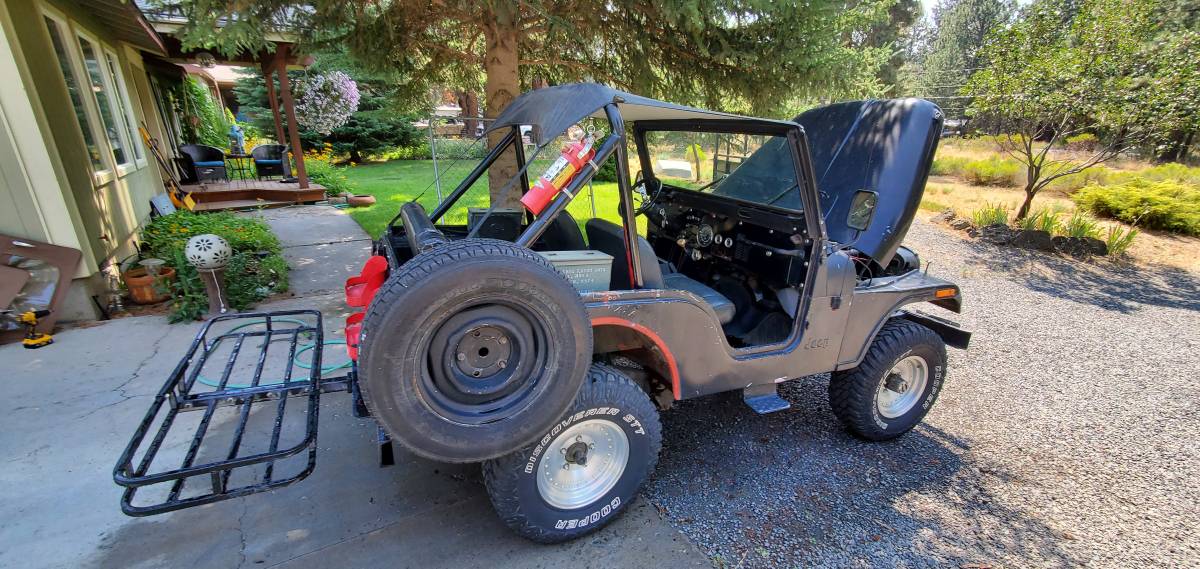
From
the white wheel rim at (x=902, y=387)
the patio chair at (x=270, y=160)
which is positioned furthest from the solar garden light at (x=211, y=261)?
the patio chair at (x=270, y=160)

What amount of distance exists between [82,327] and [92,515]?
304 cm

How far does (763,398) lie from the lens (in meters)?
2.77

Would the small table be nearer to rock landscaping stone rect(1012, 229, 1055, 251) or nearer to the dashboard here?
the dashboard

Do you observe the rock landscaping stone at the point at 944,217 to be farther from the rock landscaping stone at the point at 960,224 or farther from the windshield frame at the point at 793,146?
→ the windshield frame at the point at 793,146

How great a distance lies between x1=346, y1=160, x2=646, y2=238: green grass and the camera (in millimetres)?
5645

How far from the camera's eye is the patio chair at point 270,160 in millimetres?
11578

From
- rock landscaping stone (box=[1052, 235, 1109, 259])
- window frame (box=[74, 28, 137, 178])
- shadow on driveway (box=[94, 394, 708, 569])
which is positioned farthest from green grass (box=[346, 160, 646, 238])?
rock landscaping stone (box=[1052, 235, 1109, 259])

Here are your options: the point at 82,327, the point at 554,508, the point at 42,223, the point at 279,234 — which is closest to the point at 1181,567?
the point at 554,508

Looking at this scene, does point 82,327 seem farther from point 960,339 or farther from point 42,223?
point 960,339

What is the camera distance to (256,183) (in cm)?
1059

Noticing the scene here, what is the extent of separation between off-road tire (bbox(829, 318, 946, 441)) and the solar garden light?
5.21 meters

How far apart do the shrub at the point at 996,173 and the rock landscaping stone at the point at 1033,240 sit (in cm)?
579

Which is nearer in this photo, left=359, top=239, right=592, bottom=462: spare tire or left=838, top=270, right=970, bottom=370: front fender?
left=359, top=239, right=592, bottom=462: spare tire

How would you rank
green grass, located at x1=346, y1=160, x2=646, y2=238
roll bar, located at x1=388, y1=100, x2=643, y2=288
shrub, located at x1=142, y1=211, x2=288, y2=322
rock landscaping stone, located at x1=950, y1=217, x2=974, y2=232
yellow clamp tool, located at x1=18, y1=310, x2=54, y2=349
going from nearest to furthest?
roll bar, located at x1=388, y1=100, x2=643, y2=288 < yellow clamp tool, located at x1=18, y1=310, x2=54, y2=349 < shrub, located at x1=142, y1=211, x2=288, y2=322 < green grass, located at x1=346, y1=160, x2=646, y2=238 < rock landscaping stone, located at x1=950, y1=217, x2=974, y2=232
